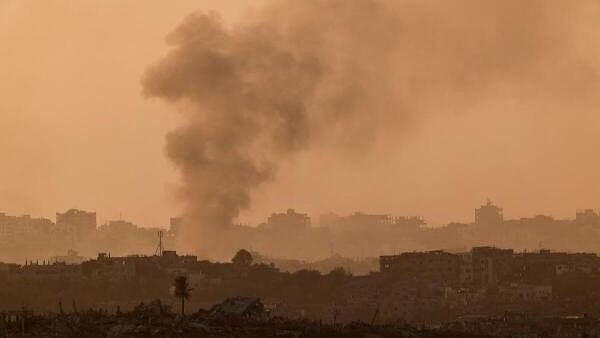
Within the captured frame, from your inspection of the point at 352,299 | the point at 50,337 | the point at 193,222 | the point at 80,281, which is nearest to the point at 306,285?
the point at 352,299

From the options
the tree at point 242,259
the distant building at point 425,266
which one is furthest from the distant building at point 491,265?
the tree at point 242,259

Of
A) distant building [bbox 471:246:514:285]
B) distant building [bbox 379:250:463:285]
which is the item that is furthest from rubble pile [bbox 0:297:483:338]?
distant building [bbox 471:246:514:285]

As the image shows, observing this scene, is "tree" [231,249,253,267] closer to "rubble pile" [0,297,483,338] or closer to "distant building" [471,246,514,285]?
"distant building" [471,246,514,285]

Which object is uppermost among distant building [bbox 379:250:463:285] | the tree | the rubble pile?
the tree

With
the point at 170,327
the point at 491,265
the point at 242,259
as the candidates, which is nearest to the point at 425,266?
the point at 491,265

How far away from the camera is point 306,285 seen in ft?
387

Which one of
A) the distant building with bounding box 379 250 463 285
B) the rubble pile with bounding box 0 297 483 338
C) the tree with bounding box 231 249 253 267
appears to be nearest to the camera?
the rubble pile with bounding box 0 297 483 338

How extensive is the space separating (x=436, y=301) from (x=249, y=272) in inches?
841

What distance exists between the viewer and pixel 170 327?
166 feet

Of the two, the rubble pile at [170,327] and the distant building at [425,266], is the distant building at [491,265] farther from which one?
the rubble pile at [170,327]

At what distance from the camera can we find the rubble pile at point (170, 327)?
50.5 metres

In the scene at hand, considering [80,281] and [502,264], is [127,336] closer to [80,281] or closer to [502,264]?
[80,281]

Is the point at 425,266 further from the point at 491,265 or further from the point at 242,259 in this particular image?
the point at 242,259

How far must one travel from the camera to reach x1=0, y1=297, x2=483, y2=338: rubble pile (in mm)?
50500
